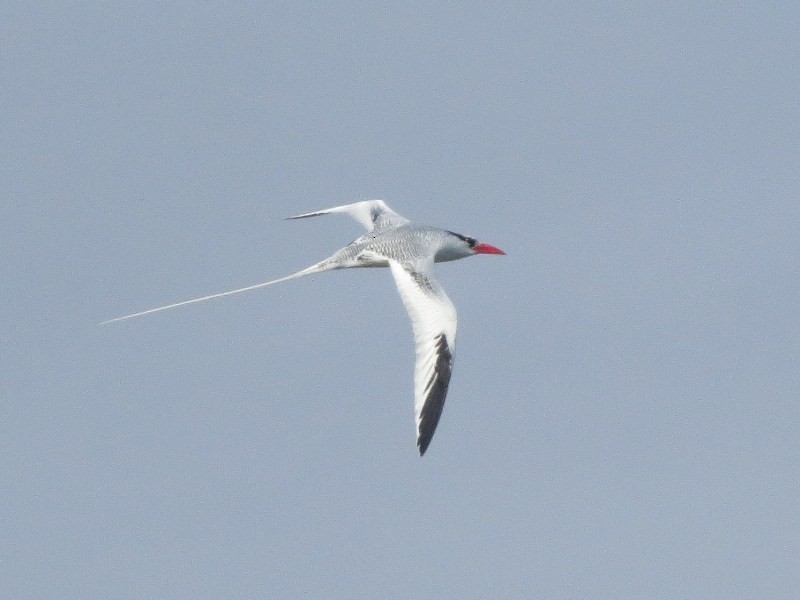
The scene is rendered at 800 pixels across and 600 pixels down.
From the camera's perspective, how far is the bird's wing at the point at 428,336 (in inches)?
729

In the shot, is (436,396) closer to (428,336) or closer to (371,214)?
(428,336)

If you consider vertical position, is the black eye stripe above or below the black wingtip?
above

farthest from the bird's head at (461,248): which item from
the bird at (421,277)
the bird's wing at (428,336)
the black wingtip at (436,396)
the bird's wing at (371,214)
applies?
the black wingtip at (436,396)

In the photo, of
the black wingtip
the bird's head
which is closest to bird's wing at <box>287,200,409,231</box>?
the bird's head

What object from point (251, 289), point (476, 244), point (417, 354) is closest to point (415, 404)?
point (417, 354)

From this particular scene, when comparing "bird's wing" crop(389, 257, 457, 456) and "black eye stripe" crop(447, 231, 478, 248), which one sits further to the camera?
"black eye stripe" crop(447, 231, 478, 248)

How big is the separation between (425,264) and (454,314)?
1629 millimetres

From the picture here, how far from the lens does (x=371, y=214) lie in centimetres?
2509

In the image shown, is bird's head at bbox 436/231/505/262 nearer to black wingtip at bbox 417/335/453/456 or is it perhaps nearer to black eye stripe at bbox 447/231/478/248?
black eye stripe at bbox 447/231/478/248

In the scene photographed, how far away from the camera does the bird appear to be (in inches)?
735

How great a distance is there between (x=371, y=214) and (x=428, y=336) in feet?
19.8

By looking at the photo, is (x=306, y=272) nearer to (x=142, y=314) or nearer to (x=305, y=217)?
(x=142, y=314)

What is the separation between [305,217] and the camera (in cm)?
2528

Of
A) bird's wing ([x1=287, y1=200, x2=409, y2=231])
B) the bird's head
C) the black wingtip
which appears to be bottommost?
the black wingtip
